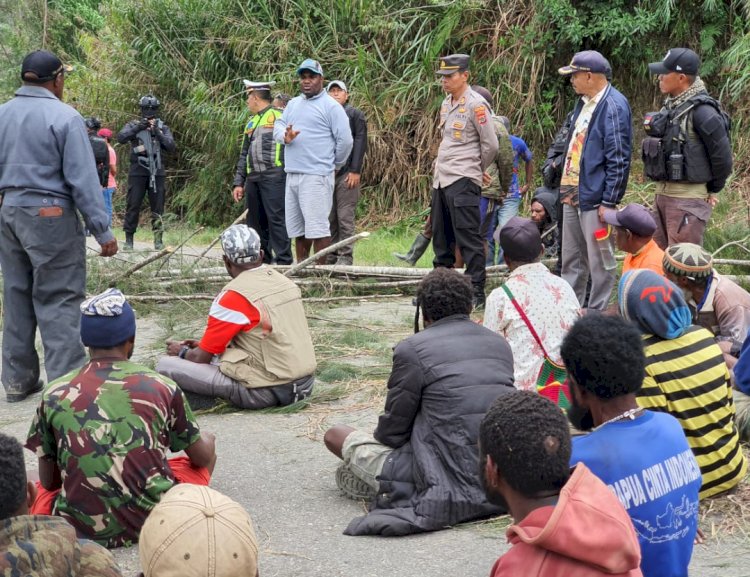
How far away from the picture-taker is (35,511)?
4.21 meters

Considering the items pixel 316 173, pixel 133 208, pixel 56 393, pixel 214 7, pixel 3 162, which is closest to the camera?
pixel 56 393

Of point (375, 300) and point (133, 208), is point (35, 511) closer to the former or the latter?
point (375, 300)

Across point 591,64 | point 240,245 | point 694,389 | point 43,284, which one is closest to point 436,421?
point 694,389

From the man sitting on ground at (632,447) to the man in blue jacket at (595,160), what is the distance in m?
4.46

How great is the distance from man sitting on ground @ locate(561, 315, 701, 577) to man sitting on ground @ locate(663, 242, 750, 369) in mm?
2644

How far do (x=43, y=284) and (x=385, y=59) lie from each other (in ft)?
35.7

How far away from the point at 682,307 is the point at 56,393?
8.50ft

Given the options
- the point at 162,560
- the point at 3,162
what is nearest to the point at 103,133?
the point at 3,162

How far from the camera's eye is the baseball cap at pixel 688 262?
5.91 m

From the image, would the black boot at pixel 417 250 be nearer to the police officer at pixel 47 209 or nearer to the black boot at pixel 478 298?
the black boot at pixel 478 298

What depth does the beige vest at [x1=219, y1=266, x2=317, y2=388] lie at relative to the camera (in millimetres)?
6027

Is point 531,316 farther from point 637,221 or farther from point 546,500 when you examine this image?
point 546,500

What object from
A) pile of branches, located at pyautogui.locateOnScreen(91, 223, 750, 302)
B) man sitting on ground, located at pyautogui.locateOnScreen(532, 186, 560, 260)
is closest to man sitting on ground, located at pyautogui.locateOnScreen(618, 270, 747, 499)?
pile of branches, located at pyautogui.locateOnScreen(91, 223, 750, 302)

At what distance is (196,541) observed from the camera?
108 inches
